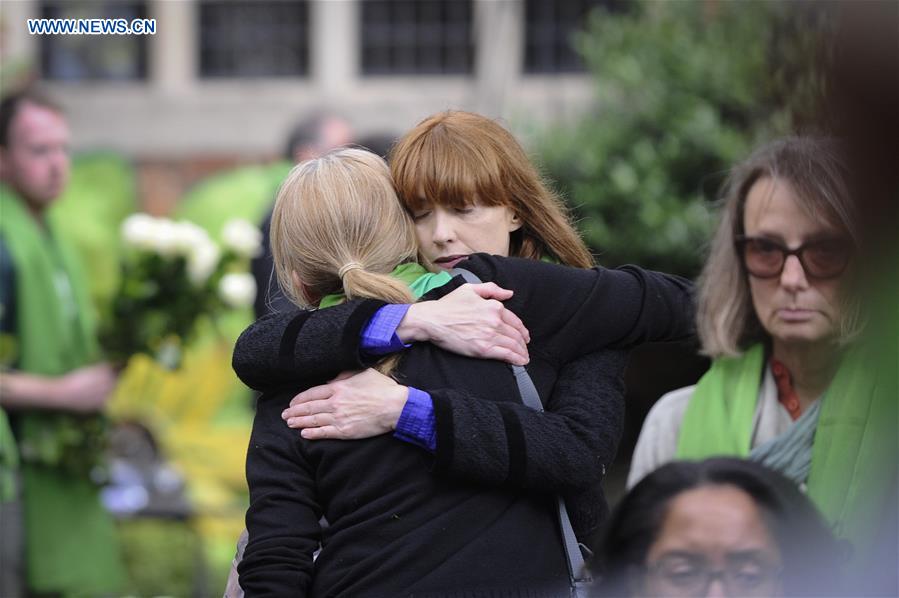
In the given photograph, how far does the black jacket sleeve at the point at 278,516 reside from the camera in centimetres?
190

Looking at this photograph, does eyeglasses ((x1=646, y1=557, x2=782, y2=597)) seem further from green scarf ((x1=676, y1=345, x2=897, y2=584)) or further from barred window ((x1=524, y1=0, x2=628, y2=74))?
barred window ((x1=524, y1=0, x2=628, y2=74))

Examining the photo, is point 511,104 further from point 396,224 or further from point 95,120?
point 396,224

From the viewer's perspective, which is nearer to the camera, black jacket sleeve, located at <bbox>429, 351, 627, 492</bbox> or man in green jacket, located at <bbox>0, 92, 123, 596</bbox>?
→ black jacket sleeve, located at <bbox>429, 351, 627, 492</bbox>

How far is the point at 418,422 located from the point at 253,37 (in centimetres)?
819

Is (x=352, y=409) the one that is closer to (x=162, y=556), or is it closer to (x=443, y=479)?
(x=443, y=479)

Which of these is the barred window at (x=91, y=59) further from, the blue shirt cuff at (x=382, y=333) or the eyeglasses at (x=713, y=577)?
the eyeglasses at (x=713, y=577)

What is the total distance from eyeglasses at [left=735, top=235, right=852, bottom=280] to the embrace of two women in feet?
0.51

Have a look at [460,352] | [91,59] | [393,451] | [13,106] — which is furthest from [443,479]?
[91,59]

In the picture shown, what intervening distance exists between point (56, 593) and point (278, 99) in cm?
488

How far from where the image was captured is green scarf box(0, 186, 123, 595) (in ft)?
16.9

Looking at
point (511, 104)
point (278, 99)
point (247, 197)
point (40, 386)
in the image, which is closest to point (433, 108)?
point (511, 104)

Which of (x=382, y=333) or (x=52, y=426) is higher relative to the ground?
(x=382, y=333)

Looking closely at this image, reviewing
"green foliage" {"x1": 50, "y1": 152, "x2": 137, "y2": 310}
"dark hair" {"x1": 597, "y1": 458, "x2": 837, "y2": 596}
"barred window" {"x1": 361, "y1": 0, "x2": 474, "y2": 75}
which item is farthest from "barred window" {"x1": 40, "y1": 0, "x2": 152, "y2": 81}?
"dark hair" {"x1": 597, "y1": 458, "x2": 837, "y2": 596}

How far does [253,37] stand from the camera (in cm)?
968
